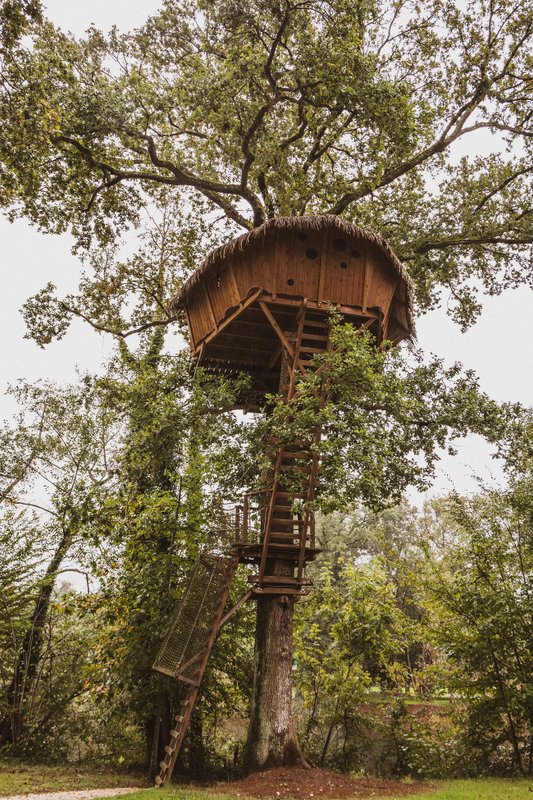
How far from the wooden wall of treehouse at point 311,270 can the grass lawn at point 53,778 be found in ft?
26.9

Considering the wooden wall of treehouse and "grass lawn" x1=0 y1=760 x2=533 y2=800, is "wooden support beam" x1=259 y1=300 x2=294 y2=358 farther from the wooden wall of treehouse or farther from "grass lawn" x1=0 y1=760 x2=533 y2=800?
"grass lawn" x1=0 y1=760 x2=533 y2=800

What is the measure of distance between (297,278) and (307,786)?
318 inches

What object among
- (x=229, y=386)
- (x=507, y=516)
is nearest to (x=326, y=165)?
(x=229, y=386)

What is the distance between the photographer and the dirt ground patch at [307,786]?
24.1ft

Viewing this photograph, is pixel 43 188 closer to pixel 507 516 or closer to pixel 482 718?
pixel 507 516

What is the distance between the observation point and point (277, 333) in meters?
10.5

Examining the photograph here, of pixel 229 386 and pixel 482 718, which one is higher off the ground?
pixel 229 386

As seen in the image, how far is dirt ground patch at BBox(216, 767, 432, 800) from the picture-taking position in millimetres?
7348

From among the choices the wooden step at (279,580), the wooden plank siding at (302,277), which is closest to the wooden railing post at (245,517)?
the wooden step at (279,580)

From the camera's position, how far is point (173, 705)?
1012 centimetres

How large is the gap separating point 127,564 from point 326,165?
35.4ft

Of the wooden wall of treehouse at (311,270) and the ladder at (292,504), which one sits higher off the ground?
the wooden wall of treehouse at (311,270)

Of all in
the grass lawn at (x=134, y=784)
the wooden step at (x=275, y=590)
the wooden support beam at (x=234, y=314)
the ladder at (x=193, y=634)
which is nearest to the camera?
the grass lawn at (x=134, y=784)

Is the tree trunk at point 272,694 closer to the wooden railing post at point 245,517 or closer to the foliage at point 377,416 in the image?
the wooden railing post at point 245,517
